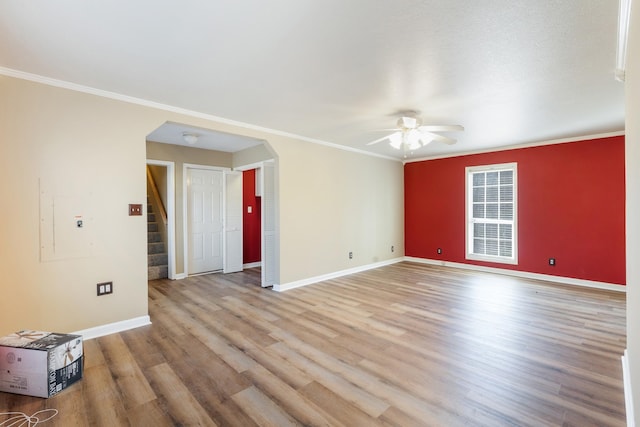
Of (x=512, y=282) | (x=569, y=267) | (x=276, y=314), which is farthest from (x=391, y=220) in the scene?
(x=276, y=314)

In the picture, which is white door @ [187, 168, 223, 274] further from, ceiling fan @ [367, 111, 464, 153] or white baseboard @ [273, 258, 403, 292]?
ceiling fan @ [367, 111, 464, 153]

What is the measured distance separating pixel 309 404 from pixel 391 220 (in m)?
5.37

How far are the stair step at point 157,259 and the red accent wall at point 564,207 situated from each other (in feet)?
19.7

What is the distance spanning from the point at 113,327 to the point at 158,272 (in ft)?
8.63

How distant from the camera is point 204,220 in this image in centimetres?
591

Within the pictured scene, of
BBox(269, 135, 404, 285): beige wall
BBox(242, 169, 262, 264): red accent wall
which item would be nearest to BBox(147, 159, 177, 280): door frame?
BBox(242, 169, 262, 264): red accent wall

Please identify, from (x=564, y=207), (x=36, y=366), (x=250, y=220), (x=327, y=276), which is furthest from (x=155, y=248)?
(x=564, y=207)

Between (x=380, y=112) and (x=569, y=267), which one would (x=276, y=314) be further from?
(x=569, y=267)

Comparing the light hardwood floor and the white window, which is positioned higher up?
the white window

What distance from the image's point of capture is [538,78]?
2701 mm

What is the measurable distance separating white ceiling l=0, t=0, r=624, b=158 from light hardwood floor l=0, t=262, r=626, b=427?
2.53 m

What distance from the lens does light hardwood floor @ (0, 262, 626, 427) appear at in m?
1.89

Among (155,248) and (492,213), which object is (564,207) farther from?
(155,248)

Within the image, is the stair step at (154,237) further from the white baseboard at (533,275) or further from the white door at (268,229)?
the white baseboard at (533,275)
